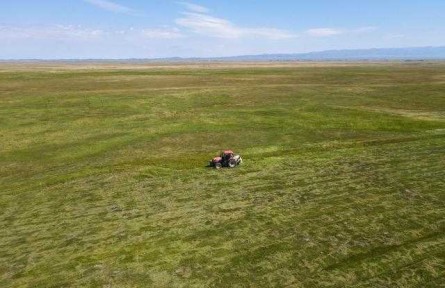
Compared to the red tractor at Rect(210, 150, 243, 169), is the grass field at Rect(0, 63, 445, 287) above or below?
below

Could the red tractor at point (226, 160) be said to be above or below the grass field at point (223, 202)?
above

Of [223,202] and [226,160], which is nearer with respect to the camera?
[223,202]

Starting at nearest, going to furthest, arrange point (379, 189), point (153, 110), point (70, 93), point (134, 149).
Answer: point (379, 189), point (134, 149), point (153, 110), point (70, 93)

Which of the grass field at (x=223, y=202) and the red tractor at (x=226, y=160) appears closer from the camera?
the grass field at (x=223, y=202)

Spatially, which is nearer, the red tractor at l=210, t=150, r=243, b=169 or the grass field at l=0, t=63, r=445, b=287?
the grass field at l=0, t=63, r=445, b=287

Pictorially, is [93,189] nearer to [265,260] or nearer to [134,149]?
[134,149]

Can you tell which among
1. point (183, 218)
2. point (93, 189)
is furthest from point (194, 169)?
point (183, 218)

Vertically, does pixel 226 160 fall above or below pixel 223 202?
above

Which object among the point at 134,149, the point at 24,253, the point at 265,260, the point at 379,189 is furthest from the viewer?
the point at 134,149
